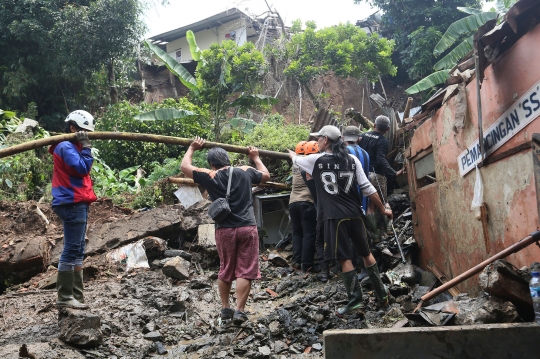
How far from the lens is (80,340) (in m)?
4.27

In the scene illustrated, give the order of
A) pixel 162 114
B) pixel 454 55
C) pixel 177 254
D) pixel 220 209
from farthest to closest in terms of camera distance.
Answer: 1. pixel 454 55
2. pixel 162 114
3. pixel 177 254
4. pixel 220 209

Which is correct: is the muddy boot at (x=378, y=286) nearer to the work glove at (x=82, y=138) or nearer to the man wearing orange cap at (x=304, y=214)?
the man wearing orange cap at (x=304, y=214)

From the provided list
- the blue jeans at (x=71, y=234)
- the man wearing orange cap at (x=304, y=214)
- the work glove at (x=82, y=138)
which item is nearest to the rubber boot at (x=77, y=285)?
the blue jeans at (x=71, y=234)

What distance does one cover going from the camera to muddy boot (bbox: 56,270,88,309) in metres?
4.79

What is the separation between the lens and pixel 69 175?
4805 mm

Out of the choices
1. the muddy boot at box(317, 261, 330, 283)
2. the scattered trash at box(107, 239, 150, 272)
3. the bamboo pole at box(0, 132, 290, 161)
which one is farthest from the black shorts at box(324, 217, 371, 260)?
the scattered trash at box(107, 239, 150, 272)

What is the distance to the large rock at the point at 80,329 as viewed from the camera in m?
4.27

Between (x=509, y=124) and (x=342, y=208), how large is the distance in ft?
6.32

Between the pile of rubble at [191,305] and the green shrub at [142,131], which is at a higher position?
the green shrub at [142,131]

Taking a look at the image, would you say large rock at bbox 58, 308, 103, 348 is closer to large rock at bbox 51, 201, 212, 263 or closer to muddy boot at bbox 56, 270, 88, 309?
muddy boot at bbox 56, 270, 88, 309

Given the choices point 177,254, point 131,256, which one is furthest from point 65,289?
point 177,254

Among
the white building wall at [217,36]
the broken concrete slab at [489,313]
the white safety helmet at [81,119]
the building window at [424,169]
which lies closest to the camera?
the broken concrete slab at [489,313]

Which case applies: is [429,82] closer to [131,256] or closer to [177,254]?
[177,254]

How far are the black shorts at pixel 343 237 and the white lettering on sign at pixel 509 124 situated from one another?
132cm
